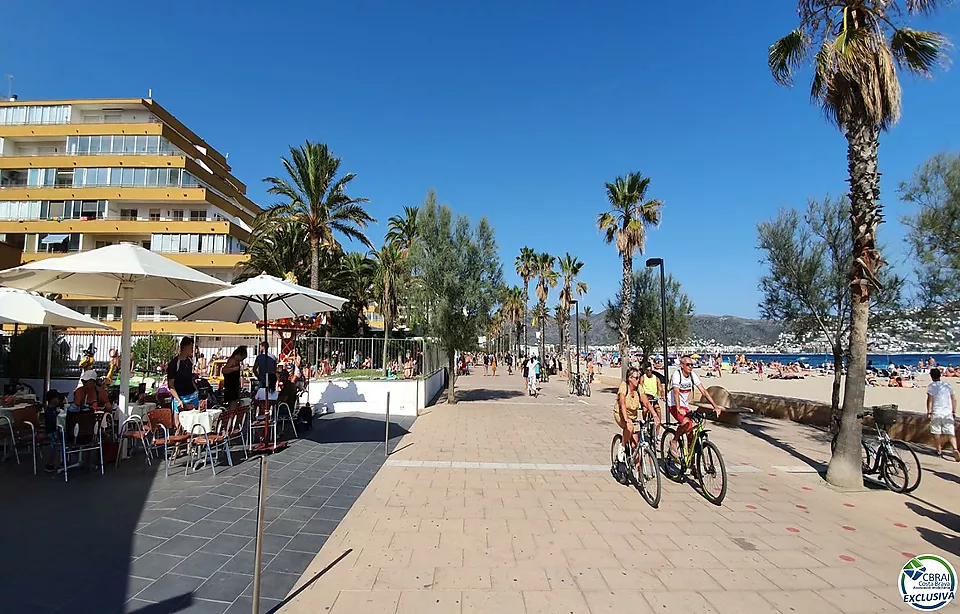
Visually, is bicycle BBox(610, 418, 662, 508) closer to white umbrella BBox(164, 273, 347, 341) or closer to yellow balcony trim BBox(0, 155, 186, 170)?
white umbrella BBox(164, 273, 347, 341)

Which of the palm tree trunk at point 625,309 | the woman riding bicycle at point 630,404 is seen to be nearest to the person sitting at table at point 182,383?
the woman riding bicycle at point 630,404

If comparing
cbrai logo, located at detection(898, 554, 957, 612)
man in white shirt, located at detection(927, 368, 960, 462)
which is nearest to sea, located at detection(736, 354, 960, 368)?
man in white shirt, located at detection(927, 368, 960, 462)

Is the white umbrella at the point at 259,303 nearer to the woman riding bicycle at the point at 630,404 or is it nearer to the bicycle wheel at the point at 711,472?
the woman riding bicycle at the point at 630,404

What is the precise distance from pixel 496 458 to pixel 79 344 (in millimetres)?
13814

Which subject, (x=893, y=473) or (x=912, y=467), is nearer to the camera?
(x=893, y=473)

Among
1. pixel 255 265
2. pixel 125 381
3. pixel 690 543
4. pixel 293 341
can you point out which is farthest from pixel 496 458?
pixel 255 265

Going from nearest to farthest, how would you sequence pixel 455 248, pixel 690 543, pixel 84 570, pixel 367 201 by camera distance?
pixel 84 570 < pixel 690 543 < pixel 455 248 < pixel 367 201

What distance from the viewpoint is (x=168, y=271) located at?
6.84m

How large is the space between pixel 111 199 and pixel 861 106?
45.0 meters

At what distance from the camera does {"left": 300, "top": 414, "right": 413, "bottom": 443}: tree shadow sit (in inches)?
388

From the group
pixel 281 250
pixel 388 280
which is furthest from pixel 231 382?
pixel 388 280

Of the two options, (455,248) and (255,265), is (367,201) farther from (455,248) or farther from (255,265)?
(255,265)

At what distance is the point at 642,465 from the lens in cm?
674

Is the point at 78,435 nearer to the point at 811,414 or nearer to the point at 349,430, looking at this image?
the point at 349,430
